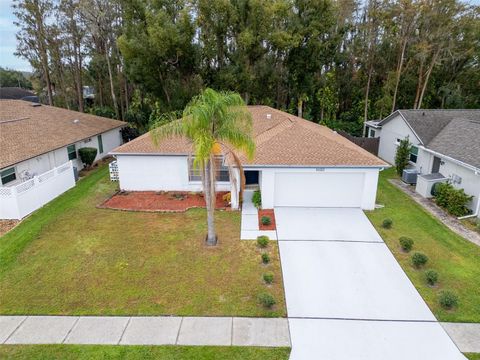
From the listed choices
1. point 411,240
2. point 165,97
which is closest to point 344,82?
point 165,97

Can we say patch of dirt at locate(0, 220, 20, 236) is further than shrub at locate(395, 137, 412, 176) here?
No

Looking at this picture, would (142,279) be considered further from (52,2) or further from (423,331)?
(52,2)

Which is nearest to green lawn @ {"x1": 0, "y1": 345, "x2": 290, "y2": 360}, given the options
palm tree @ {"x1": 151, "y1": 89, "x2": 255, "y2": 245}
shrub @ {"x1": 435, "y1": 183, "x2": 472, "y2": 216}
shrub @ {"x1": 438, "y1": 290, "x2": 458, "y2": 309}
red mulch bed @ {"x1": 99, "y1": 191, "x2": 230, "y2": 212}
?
shrub @ {"x1": 438, "y1": 290, "x2": 458, "y2": 309}

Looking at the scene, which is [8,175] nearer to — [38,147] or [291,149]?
[38,147]

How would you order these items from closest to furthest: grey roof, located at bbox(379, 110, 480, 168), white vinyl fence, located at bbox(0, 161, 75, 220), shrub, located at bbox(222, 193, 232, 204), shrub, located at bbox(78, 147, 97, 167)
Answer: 1. white vinyl fence, located at bbox(0, 161, 75, 220)
2. grey roof, located at bbox(379, 110, 480, 168)
3. shrub, located at bbox(222, 193, 232, 204)
4. shrub, located at bbox(78, 147, 97, 167)

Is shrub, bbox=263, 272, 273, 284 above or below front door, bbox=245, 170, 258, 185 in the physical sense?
below

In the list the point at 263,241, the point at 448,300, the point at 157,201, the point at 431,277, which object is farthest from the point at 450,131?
the point at 157,201

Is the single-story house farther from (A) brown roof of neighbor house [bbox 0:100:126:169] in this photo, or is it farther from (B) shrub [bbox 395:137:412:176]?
(B) shrub [bbox 395:137:412:176]
